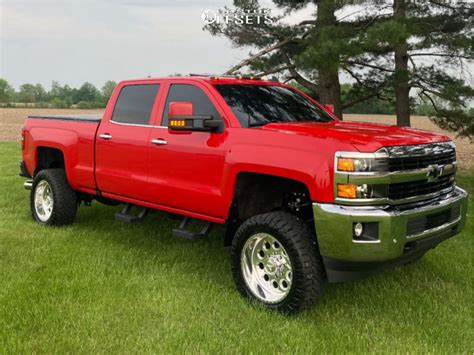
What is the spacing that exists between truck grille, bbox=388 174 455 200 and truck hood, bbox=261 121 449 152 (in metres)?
0.33

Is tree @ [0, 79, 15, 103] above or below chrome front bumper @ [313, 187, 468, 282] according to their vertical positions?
above

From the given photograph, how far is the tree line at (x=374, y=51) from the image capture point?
9508 millimetres

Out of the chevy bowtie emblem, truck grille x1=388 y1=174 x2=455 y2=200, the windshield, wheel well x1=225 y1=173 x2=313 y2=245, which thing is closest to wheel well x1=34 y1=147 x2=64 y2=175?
the windshield

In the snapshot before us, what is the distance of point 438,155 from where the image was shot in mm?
4430

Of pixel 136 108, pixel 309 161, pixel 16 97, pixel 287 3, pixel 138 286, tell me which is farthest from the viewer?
pixel 16 97

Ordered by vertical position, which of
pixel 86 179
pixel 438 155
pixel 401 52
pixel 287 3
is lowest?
pixel 86 179

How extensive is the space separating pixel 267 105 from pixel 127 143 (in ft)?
5.35

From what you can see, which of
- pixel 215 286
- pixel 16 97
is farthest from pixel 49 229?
pixel 16 97

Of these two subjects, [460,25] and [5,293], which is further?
[460,25]

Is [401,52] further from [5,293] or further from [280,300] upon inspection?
[5,293]

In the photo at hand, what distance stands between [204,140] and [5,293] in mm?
2215

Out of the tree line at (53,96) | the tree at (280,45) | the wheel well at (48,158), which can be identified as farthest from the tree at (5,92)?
the wheel well at (48,158)

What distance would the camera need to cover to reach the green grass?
3.79 metres

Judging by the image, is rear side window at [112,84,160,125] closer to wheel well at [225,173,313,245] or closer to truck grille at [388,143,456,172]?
wheel well at [225,173,313,245]
